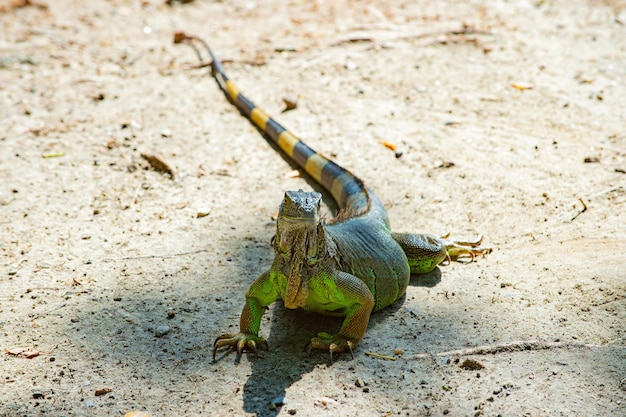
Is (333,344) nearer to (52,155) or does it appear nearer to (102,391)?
(102,391)

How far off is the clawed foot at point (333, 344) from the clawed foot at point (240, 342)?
26cm

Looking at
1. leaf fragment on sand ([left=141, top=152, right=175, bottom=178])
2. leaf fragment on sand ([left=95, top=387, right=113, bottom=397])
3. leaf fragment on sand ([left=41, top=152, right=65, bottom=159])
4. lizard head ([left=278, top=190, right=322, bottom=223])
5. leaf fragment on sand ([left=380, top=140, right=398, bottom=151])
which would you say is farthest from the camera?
leaf fragment on sand ([left=380, top=140, right=398, bottom=151])

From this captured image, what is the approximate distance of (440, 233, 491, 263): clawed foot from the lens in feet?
14.5

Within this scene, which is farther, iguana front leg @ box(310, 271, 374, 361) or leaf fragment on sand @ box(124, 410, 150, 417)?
iguana front leg @ box(310, 271, 374, 361)

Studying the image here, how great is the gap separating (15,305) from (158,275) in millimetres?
853

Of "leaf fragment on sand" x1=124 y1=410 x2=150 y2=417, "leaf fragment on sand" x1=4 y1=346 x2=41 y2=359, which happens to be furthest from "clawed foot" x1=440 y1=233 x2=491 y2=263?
"leaf fragment on sand" x1=4 y1=346 x2=41 y2=359

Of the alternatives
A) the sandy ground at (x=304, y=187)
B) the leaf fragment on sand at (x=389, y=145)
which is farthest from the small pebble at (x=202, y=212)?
the leaf fragment on sand at (x=389, y=145)

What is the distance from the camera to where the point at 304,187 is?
5.45 metres

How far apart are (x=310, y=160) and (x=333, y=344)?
2356 millimetres

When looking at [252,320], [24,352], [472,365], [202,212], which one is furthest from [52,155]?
[472,365]

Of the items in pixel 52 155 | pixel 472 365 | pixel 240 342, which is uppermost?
pixel 472 365

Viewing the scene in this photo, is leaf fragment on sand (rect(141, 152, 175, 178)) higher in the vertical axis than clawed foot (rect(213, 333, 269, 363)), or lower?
lower

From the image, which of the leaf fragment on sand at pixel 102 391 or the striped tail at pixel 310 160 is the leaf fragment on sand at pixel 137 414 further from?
the striped tail at pixel 310 160

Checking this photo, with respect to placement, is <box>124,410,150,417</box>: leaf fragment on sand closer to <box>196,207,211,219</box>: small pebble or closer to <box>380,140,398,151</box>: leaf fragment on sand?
<box>196,207,211,219</box>: small pebble
